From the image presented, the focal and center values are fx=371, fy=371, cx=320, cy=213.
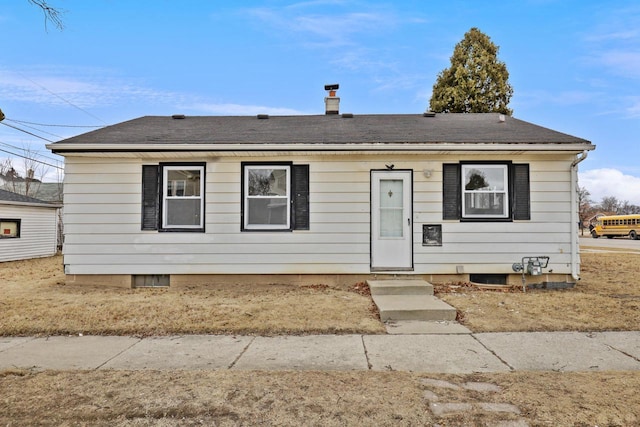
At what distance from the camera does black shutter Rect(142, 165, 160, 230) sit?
7.57 meters

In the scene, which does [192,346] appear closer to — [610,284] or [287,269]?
[287,269]

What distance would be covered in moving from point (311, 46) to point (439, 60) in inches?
377

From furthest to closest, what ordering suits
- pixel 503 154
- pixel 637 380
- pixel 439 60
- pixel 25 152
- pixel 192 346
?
1. pixel 25 152
2. pixel 439 60
3. pixel 503 154
4. pixel 192 346
5. pixel 637 380

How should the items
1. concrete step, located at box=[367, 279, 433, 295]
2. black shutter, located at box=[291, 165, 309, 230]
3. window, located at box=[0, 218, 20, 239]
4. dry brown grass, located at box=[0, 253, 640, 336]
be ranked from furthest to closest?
window, located at box=[0, 218, 20, 239], black shutter, located at box=[291, 165, 309, 230], concrete step, located at box=[367, 279, 433, 295], dry brown grass, located at box=[0, 253, 640, 336]

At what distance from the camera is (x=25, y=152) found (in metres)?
25.9

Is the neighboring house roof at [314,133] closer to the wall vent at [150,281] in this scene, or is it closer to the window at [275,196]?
the window at [275,196]

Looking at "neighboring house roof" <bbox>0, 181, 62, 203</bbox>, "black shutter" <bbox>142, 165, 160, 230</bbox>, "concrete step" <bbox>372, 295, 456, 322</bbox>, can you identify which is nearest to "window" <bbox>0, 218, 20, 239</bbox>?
"black shutter" <bbox>142, 165, 160, 230</bbox>

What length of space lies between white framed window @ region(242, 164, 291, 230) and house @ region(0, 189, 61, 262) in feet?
35.9

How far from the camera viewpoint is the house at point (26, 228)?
44.1 ft

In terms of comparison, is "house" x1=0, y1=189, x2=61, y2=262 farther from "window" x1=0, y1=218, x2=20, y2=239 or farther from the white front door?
the white front door

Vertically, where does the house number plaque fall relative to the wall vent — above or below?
above

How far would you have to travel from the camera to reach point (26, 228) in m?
14.3

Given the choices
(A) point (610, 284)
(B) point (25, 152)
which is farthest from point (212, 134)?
(B) point (25, 152)

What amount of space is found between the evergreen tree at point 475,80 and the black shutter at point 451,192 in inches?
526
